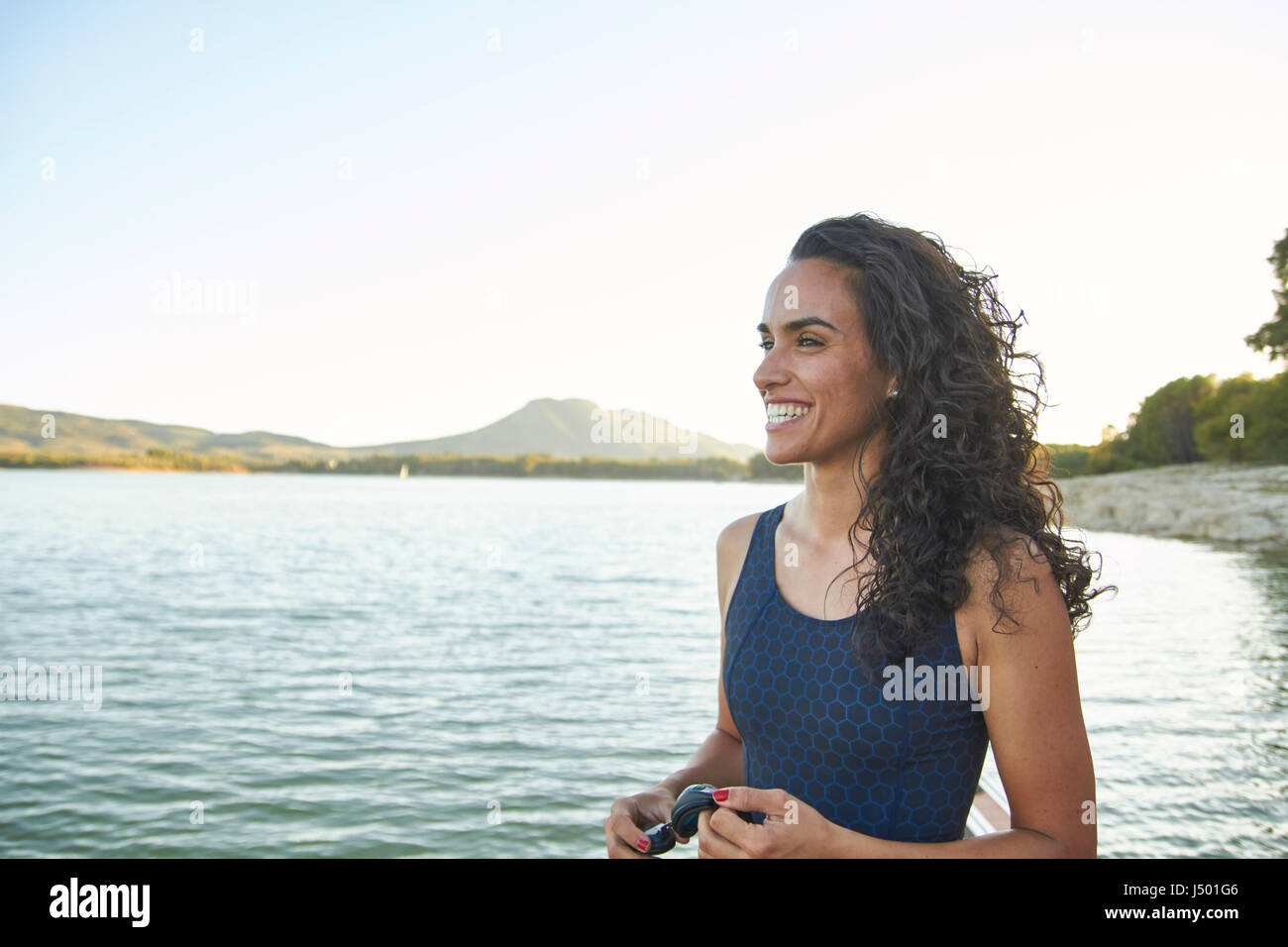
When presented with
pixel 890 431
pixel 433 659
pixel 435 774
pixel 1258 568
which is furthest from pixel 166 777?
pixel 1258 568

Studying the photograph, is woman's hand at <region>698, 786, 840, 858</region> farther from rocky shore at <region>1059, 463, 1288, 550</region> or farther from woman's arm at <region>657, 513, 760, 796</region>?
rocky shore at <region>1059, 463, 1288, 550</region>

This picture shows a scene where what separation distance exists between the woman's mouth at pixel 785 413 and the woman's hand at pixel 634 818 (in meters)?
0.91

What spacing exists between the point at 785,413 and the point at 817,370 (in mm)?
128

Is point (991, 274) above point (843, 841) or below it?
above

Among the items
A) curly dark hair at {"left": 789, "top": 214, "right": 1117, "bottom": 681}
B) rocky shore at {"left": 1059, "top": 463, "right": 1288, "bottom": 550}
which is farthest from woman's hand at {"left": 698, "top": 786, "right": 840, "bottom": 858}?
rocky shore at {"left": 1059, "top": 463, "right": 1288, "bottom": 550}

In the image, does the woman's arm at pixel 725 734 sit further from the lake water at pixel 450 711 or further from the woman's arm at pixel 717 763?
the lake water at pixel 450 711

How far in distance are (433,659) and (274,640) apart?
4441 mm

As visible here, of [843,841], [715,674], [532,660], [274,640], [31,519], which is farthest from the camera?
[31,519]

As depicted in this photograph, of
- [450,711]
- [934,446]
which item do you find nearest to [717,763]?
[934,446]

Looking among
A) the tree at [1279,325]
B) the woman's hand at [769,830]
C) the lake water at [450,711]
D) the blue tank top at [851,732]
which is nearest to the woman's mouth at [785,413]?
the blue tank top at [851,732]

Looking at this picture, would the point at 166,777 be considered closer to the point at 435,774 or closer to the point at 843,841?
the point at 435,774

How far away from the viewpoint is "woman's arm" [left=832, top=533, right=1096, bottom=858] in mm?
1861

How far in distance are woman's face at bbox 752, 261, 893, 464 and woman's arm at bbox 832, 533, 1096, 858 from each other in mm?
482
